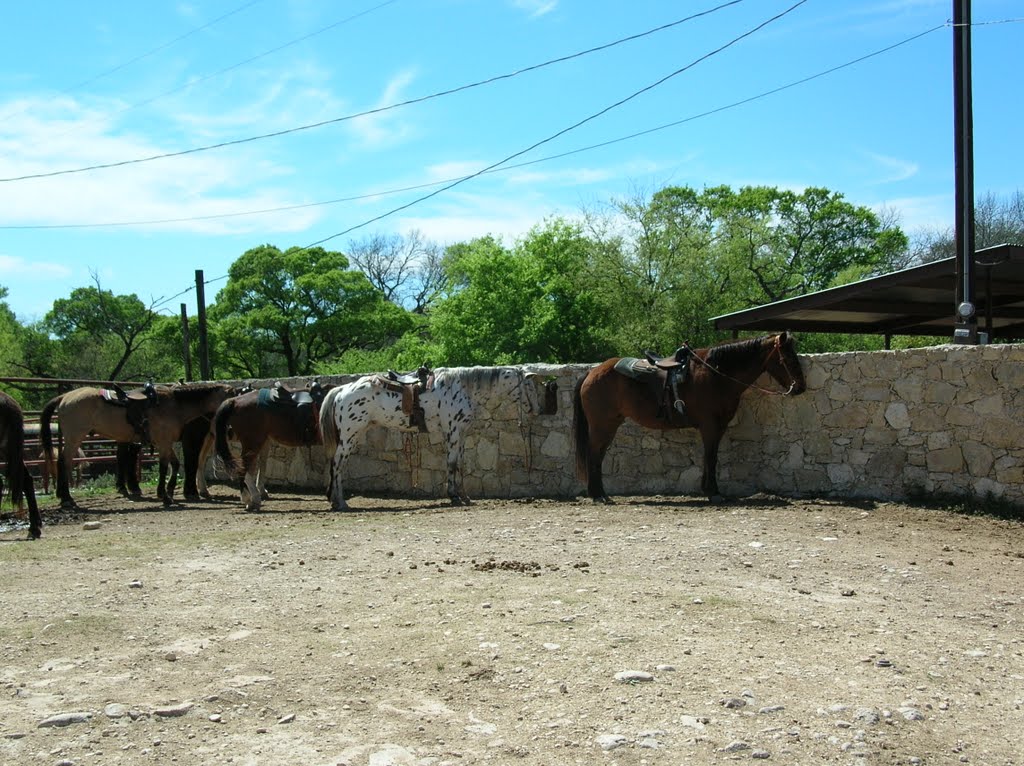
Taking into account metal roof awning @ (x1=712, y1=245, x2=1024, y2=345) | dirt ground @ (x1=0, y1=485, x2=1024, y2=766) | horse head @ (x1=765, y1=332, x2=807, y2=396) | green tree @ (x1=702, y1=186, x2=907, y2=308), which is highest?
green tree @ (x1=702, y1=186, x2=907, y2=308)

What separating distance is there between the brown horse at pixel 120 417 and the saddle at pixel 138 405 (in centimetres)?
2

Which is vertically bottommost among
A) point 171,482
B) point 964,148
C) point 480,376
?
point 171,482

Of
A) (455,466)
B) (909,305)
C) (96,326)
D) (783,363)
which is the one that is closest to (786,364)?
(783,363)

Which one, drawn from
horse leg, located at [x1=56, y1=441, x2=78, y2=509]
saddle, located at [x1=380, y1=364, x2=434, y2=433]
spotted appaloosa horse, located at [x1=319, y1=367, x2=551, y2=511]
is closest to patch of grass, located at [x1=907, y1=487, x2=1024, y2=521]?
spotted appaloosa horse, located at [x1=319, y1=367, x2=551, y2=511]

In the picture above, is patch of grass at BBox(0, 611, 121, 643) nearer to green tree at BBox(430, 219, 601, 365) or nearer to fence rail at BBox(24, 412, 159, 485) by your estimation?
fence rail at BBox(24, 412, 159, 485)

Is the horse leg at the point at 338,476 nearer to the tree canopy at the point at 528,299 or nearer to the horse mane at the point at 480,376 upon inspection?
the horse mane at the point at 480,376

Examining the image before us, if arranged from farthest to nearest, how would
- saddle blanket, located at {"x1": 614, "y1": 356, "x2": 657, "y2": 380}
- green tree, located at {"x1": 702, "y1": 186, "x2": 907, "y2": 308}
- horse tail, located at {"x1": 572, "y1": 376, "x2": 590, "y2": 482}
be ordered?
1. green tree, located at {"x1": 702, "y1": 186, "x2": 907, "y2": 308}
2. horse tail, located at {"x1": 572, "y1": 376, "x2": 590, "y2": 482}
3. saddle blanket, located at {"x1": 614, "y1": 356, "x2": 657, "y2": 380}

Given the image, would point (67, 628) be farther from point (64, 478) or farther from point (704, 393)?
point (64, 478)

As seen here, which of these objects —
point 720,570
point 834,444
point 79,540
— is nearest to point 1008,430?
point 834,444

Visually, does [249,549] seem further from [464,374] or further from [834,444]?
[834,444]

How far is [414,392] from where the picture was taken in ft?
38.7

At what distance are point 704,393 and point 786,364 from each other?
981 millimetres

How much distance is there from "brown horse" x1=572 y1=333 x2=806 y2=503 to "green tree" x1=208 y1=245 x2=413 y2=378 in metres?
31.1

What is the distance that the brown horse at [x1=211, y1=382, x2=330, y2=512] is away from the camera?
1203 centimetres
